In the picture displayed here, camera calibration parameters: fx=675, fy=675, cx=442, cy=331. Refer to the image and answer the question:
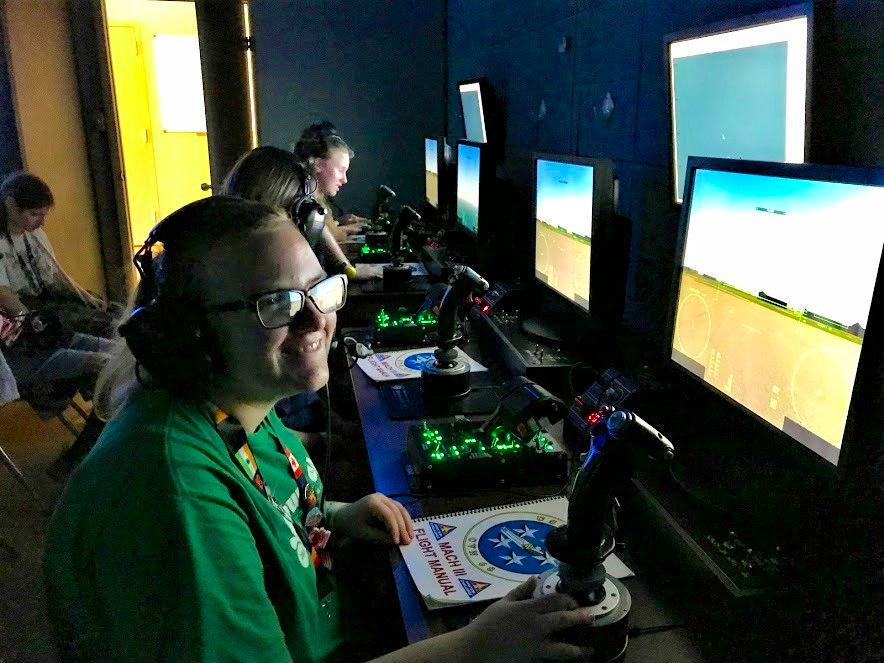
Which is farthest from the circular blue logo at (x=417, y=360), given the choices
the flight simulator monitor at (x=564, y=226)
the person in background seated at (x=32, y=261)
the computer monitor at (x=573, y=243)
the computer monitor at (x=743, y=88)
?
the person in background seated at (x=32, y=261)

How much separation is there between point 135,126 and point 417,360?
5.56 meters

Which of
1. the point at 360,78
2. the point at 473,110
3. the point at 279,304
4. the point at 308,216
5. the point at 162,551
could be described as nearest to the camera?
the point at 162,551

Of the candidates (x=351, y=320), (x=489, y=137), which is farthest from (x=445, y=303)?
(x=489, y=137)

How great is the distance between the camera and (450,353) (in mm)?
1674

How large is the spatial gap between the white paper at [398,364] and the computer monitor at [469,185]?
93 centimetres

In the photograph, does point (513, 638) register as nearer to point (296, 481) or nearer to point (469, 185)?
point (296, 481)

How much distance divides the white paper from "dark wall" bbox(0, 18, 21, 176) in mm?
3427

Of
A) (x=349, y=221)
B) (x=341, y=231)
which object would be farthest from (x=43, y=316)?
(x=349, y=221)

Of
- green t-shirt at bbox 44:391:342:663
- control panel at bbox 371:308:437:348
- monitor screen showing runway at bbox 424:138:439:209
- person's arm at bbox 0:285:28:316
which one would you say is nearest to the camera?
green t-shirt at bbox 44:391:342:663

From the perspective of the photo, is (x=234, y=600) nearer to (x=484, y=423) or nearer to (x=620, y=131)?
(x=484, y=423)

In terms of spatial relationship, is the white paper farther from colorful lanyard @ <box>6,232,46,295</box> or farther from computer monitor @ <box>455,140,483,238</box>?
colorful lanyard @ <box>6,232,46,295</box>

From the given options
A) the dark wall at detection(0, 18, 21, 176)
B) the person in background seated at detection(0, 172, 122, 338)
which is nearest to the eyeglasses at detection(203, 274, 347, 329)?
the person in background seated at detection(0, 172, 122, 338)

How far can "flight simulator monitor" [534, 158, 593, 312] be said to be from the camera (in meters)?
1.67

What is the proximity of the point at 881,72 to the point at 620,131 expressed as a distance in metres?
0.94
